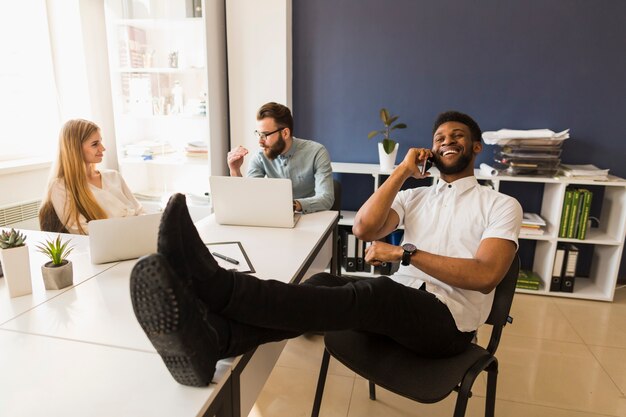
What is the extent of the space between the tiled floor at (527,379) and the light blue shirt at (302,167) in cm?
92

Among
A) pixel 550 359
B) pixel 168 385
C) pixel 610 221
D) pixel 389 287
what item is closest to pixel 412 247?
pixel 389 287

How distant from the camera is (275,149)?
2.70 metres

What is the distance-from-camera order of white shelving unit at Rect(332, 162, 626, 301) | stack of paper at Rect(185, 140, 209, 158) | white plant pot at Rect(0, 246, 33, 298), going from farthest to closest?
stack of paper at Rect(185, 140, 209, 158)
white shelving unit at Rect(332, 162, 626, 301)
white plant pot at Rect(0, 246, 33, 298)

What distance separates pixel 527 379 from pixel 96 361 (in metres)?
2.08

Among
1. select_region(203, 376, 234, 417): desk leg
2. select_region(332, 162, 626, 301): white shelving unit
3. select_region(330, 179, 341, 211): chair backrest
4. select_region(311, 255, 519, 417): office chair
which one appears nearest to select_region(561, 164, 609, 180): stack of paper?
select_region(332, 162, 626, 301): white shelving unit

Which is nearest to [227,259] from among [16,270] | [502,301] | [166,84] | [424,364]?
[16,270]

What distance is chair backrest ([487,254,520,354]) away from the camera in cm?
154

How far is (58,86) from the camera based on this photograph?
3.51m

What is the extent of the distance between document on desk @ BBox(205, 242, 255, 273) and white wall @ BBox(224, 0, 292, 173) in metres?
1.83

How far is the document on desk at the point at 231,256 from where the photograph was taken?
5.23 ft

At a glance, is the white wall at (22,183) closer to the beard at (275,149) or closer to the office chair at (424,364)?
the beard at (275,149)

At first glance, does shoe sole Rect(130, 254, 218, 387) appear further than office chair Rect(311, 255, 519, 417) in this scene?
No

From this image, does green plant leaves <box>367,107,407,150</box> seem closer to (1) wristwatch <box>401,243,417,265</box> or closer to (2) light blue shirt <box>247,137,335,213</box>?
(2) light blue shirt <box>247,137,335,213</box>

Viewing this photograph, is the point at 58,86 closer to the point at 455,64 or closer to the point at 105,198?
the point at 105,198
